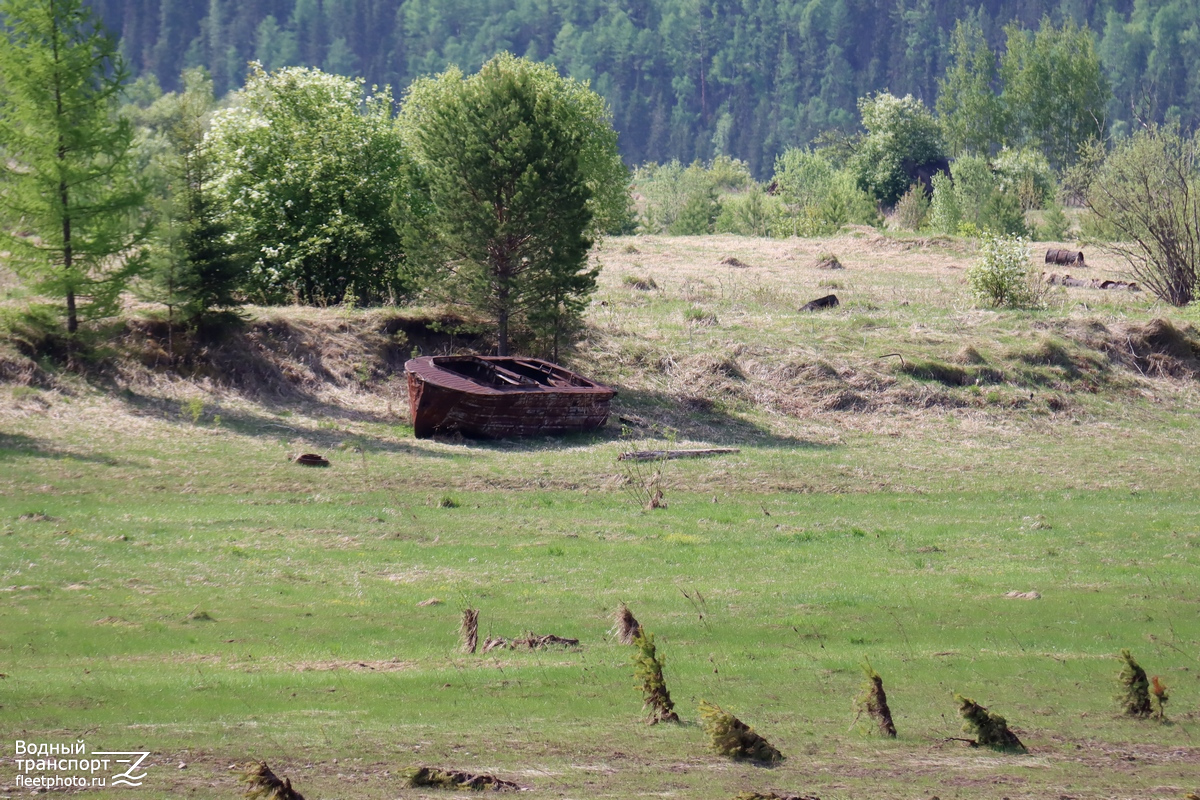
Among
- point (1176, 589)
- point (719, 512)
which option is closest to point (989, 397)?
point (719, 512)

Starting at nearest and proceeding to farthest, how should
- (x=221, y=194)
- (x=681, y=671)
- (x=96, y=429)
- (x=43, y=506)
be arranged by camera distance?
(x=681, y=671)
(x=43, y=506)
(x=96, y=429)
(x=221, y=194)

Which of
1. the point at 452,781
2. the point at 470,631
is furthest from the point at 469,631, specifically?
the point at 452,781

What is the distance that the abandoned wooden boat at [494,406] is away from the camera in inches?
979

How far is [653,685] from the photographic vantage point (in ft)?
32.1

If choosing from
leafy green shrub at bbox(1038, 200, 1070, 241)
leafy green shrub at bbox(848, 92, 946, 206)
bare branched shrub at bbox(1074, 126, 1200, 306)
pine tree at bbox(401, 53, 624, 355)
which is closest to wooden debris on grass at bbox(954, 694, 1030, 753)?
pine tree at bbox(401, 53, 624, 355)

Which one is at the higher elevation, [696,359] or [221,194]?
[221,194]

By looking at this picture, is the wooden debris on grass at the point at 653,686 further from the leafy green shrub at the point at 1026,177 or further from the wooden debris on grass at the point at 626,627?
the leafy green shrub at the point at 1026,177

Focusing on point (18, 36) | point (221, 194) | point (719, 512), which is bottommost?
point (719, 512)

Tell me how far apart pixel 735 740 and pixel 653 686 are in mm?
1049

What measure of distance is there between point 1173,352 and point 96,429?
99.0 ft

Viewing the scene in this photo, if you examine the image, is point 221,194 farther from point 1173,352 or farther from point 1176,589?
point 1173,352

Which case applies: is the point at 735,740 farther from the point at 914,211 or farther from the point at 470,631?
the point at 914,211

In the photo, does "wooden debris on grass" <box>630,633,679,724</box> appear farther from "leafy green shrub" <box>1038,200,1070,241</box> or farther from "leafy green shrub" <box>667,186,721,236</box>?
"leafy green shrub" <box>667,186,721,236</box>

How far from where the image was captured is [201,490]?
19.4 meters
